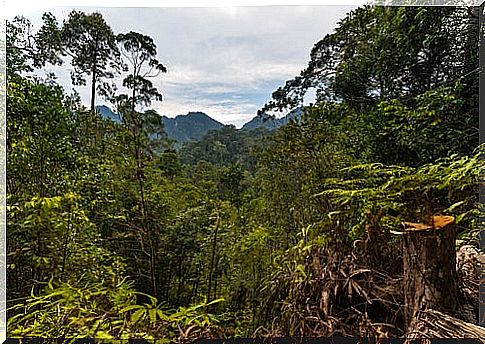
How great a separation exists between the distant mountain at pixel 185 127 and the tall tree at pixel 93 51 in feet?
1.24

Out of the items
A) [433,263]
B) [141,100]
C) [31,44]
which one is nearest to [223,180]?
[141,100]

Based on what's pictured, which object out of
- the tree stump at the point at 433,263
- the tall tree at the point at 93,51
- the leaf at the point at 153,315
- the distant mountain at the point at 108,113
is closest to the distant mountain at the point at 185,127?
the distant mountain at the point at 108,113

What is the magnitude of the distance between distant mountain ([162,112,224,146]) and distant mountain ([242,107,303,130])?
0.29 metres

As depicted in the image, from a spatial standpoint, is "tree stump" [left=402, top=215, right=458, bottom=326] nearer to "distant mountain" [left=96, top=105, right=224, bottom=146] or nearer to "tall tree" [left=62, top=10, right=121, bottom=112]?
"distant mountain" [left=96, top=105, right=224, bottom=146]

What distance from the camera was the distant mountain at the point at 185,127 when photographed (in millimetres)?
2584

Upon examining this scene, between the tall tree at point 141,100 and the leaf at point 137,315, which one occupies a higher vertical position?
the tall tree at point 141,100

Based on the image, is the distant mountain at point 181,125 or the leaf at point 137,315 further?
the distant mountain at point 181,125

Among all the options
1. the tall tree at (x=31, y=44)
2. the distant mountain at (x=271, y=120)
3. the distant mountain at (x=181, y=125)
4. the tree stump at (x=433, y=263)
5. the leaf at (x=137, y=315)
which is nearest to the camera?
the tree stump at (x=433, y=263)

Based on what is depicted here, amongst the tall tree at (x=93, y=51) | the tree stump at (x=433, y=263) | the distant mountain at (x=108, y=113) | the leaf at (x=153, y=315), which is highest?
the tall tree at (x=93, y=51)

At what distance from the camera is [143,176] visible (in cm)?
256

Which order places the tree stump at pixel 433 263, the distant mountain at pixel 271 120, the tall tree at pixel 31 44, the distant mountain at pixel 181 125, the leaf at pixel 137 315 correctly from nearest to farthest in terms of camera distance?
1. the tree stump at pixel 433 263
2. the leaf at pixel 137 315
3. the tall tree at pixel 31 44
4. the distant mountain at pixel 181 125
5. the distant mountain at pixel 271 120

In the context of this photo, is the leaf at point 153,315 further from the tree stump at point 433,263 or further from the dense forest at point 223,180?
the tree stump at point 433,263

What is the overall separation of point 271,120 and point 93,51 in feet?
3.48

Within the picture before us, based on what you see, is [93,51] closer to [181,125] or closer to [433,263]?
[181,125]
